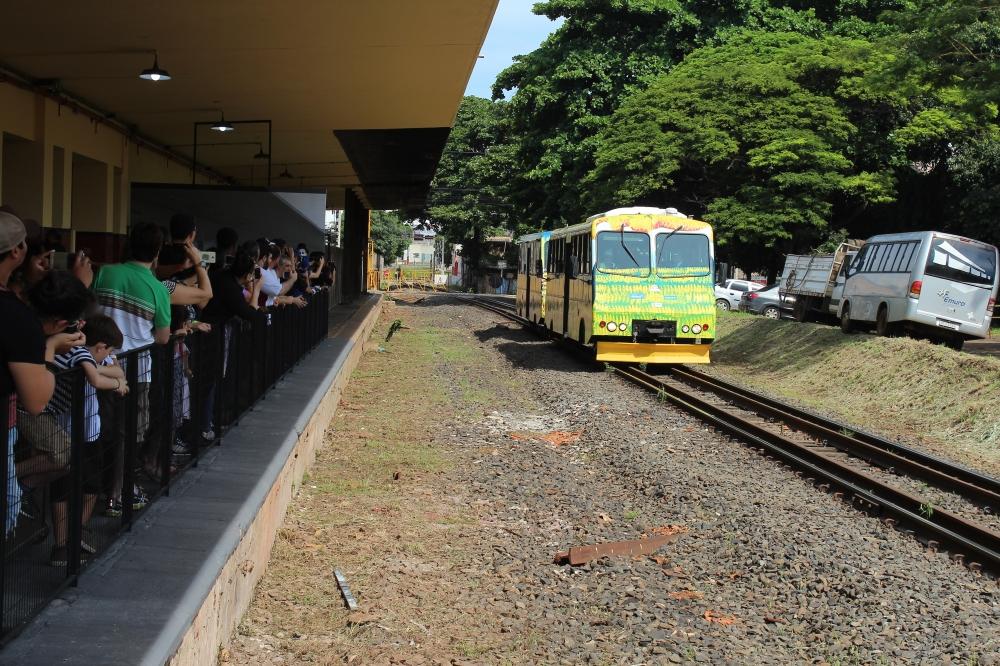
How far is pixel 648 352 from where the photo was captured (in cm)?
1861

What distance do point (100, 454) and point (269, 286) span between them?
5617 millimetres

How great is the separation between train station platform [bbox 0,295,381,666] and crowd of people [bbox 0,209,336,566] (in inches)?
9.0

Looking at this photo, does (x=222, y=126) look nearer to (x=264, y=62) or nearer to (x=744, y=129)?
(x=264, y=62)

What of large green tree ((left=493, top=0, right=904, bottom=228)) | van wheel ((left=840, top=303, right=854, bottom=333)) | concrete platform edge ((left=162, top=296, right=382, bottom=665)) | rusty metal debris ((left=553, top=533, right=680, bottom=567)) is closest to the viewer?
concrete platform edge ((left=162, top=296, right=382, bottom=665))

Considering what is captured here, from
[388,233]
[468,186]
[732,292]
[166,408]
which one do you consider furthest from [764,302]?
[388,233]

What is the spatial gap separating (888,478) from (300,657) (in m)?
7.18

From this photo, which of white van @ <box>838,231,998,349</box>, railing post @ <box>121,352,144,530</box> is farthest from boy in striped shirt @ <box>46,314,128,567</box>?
white van @ <box>838,231,998,349</box>

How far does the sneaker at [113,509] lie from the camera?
512 cm

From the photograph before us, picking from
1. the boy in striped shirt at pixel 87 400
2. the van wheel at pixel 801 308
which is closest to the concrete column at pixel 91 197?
the boy in striped shirt at pixel 87 400

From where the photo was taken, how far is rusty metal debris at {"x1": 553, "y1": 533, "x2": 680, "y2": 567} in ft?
23.1

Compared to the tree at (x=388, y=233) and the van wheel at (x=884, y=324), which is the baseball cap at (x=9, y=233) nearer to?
the van wheel at (x=884, y=324)

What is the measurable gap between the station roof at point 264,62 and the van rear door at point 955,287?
10.5m

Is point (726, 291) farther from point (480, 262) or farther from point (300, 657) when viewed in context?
point (300, 657)

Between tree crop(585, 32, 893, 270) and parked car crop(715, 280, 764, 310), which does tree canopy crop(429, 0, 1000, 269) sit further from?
parked car crop(715, 280, 764, 310)
